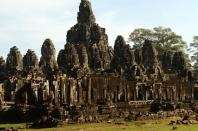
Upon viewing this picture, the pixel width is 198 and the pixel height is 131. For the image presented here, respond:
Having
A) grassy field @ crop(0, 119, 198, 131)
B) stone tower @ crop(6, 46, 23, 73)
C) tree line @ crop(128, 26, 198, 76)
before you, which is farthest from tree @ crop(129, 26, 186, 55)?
grassy field @ crop(0, 119, 198, 131)

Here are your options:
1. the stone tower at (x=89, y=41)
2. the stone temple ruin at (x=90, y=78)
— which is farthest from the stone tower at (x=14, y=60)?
the stone tower at (x=89, y=41)

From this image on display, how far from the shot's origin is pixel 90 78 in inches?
1486

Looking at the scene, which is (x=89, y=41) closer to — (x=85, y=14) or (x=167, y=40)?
(x=85, y=14)

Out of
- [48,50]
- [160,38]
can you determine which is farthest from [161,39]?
[48,50]

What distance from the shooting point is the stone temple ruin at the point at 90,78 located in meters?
35.4

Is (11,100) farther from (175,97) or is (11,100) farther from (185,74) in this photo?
(185,74)

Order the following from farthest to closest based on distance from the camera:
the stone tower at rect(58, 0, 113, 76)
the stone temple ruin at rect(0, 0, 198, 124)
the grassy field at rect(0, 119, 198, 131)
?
the stone tower at rect(58, 0, 113, 76), the stone temple ruin at rect(0, 0, 198, 124), the grassy field at rect(0, 119, 198, 131)

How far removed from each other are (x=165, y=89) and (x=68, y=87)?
12354 mm

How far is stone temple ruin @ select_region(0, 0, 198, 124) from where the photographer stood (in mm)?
35406

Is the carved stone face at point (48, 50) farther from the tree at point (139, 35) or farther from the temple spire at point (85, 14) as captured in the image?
the tree at point (139, 35)

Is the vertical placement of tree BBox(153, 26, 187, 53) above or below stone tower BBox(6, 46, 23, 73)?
above

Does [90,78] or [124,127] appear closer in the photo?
[124,127]

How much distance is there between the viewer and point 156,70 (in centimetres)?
5206

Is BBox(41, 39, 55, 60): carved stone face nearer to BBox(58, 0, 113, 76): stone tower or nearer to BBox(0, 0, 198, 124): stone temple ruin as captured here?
BBox(0, 0, 198, 124): stone temple ruin
